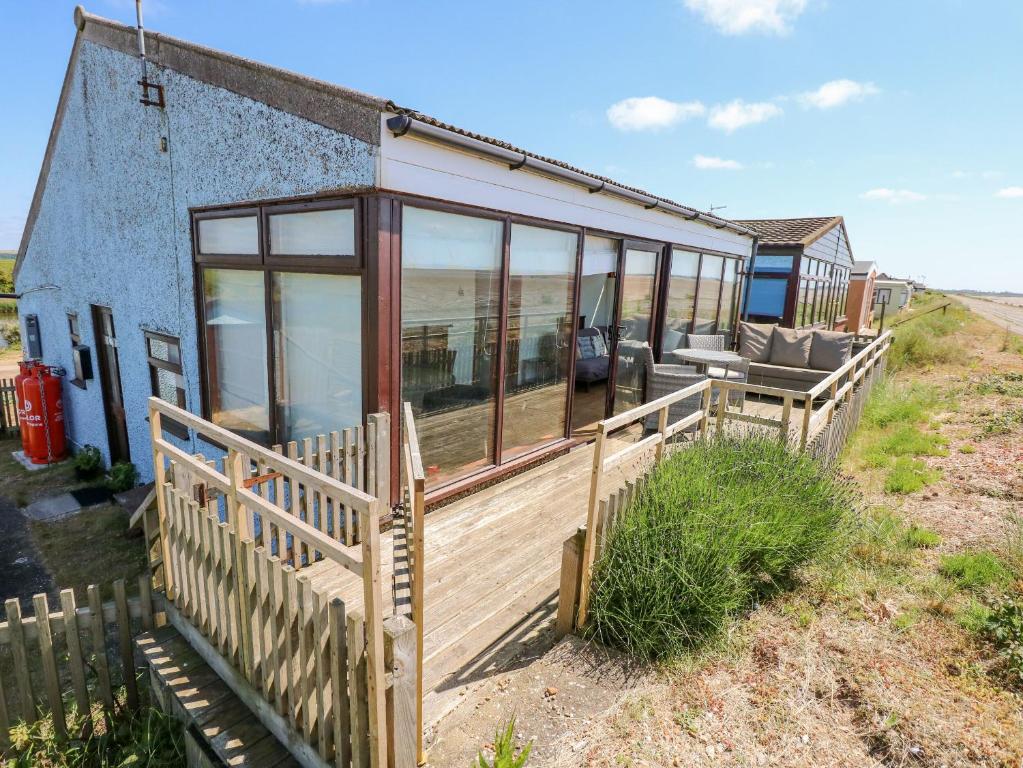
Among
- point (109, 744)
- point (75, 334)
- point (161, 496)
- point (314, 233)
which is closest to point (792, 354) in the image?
point (314, 233)

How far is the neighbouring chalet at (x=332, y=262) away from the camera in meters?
3.55

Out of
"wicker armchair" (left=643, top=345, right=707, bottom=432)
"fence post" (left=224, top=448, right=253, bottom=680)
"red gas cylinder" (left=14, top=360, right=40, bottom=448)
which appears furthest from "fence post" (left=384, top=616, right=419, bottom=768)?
"red gas cylinder" (left=14, top=360, right=40, bottom=448)

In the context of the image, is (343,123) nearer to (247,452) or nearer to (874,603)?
(247,452)

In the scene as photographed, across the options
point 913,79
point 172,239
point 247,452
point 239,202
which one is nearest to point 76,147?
point 172,239

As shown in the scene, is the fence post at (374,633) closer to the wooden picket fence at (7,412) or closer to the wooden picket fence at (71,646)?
the wooden picket fence at (71,646)

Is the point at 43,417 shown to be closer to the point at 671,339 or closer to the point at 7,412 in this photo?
the point at 7,412

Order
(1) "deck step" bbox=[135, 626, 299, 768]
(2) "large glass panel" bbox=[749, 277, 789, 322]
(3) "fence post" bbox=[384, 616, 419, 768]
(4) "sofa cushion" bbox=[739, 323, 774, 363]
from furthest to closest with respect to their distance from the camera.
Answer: (2) "large glass panel" bbox=[749, 277, 789, 322] < (4) "sofa cushion" bbox=[739, 323, 774, 363] < (1) "deck step" bbox=[135, 626, 299, 768] < (3) "fence post" bbox=[384, 616, 419, 768]

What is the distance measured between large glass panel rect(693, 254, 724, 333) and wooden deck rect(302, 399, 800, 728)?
481cm

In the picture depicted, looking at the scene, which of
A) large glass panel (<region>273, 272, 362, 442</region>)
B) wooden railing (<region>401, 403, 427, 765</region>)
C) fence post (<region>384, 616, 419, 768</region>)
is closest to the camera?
fence post (<region>384, 616, 419, 768</region>)

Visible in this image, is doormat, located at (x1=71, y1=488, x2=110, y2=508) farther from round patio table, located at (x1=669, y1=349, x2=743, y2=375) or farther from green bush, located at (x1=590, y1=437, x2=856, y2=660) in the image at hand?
round patio table, located at (x1=669, y1=349, x2=743, y2=375)

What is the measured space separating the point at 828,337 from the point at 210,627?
9924mm

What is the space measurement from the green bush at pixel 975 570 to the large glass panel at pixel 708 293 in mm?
5167

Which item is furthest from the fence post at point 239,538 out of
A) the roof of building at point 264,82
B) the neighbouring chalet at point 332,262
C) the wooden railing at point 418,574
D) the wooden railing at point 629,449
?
the roof of building at point 264,82

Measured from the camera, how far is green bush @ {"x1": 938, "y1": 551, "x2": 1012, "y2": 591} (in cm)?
345
